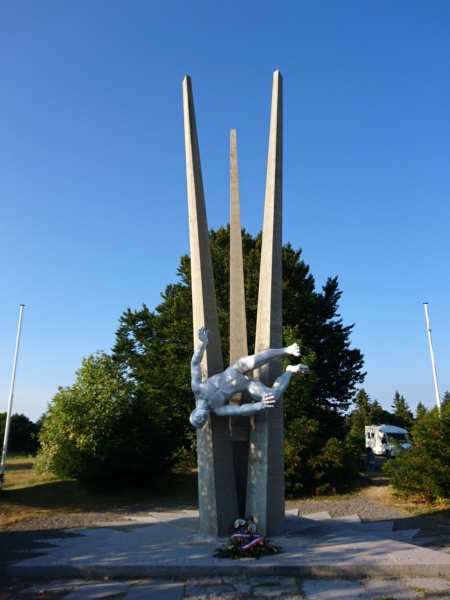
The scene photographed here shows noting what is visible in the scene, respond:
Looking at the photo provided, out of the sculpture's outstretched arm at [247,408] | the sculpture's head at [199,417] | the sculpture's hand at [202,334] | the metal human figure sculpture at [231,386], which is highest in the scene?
the sculpture's hand at [202,334]

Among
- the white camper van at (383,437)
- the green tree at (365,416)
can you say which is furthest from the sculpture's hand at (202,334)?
the green tree at (365,416)

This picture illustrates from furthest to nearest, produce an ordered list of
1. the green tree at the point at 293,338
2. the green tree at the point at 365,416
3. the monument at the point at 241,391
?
1. the green tree at the point at 365,416
2. the green tree at the point at 293,338
3. the monument at the point at 241,391

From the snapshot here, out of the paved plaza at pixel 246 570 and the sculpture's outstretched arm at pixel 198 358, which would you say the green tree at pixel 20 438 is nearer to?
the paved plaza at pixel 246 570

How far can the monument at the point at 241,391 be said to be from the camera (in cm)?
820

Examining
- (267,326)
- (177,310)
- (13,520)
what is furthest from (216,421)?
(177,310)

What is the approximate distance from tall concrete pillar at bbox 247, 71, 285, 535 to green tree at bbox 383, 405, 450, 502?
5.75 meters

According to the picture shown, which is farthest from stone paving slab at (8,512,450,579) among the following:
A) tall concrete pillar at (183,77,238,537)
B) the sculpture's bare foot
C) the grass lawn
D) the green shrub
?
the green shrub

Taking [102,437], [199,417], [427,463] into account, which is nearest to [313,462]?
[427,463]

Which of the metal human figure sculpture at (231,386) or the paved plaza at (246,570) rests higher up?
the metal human figure sculpture at (231,386)

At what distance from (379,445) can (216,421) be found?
72.9ft

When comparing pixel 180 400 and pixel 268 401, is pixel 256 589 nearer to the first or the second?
pixel 268 401

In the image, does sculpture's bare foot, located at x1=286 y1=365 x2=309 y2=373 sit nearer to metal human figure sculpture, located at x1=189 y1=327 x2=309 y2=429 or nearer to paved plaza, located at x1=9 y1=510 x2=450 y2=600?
metal human figure sculpture, located at x1=189 y1=327 x2=309 y2=429

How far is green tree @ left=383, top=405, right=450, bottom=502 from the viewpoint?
39.9ft

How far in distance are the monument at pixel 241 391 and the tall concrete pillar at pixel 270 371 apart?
16 millimetres
